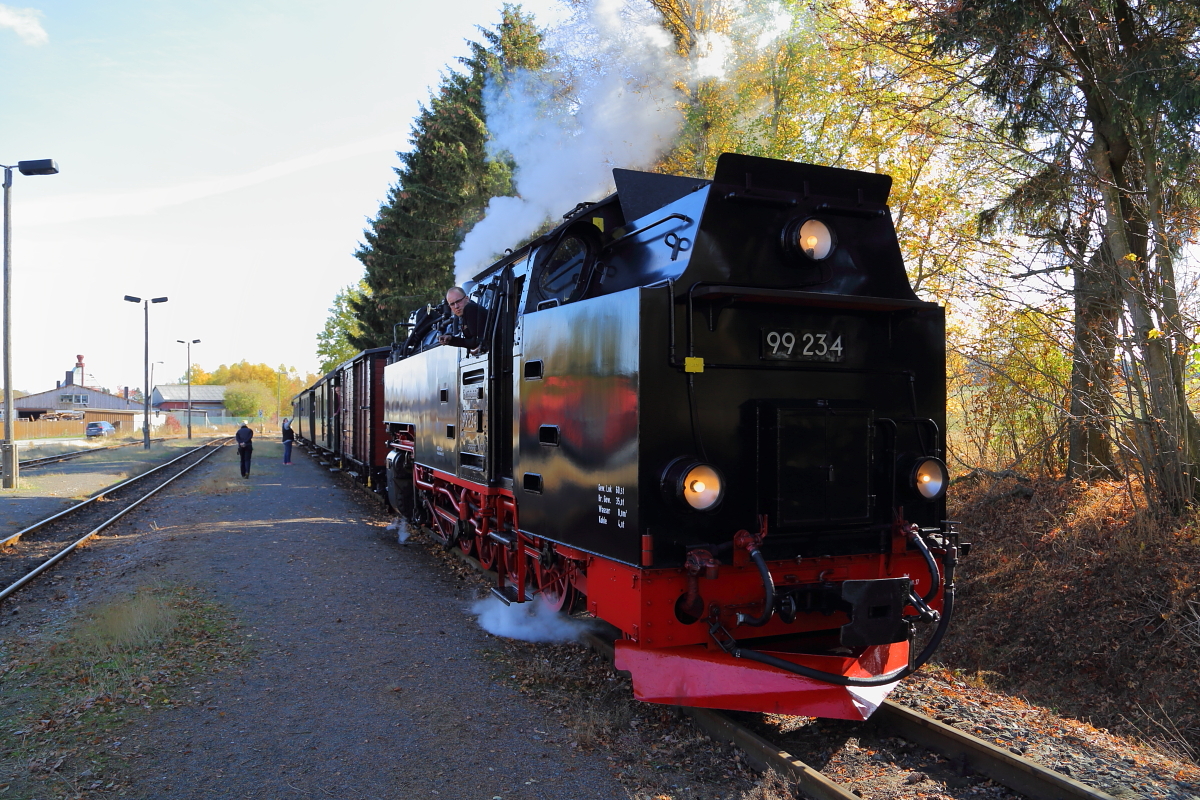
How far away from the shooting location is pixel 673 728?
4.41m

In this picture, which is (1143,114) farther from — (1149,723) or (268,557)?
(268,557)

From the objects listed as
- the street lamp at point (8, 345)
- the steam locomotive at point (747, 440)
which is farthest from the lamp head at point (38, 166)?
the steam locomotive at point (747, 440)

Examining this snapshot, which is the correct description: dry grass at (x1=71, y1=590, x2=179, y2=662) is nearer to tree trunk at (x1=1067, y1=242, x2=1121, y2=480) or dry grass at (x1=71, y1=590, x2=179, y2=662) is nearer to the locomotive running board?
the locomotive running board

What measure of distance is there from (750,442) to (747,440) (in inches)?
0.7

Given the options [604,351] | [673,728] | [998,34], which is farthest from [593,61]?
[673,728]

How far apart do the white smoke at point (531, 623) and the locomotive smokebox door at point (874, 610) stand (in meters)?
2.44

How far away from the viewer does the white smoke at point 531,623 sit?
6133mm

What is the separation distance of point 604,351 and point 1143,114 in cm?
603

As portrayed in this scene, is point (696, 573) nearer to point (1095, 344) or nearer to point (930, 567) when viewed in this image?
point (930, 567)

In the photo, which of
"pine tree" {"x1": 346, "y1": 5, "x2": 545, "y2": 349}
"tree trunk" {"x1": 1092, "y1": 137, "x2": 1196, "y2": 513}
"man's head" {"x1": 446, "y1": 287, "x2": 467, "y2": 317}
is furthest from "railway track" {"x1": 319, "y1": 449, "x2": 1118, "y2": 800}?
"pine tree" {"x1": 346, "y1": 5, "x2": 545, "y2": 349}

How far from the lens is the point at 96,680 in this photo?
17.3ft

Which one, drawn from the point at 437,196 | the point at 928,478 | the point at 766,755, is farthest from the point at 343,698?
the point at 437,196

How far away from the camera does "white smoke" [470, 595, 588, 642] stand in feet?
20.1

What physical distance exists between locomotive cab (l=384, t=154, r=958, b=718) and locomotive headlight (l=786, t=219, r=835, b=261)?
0.01 metres
